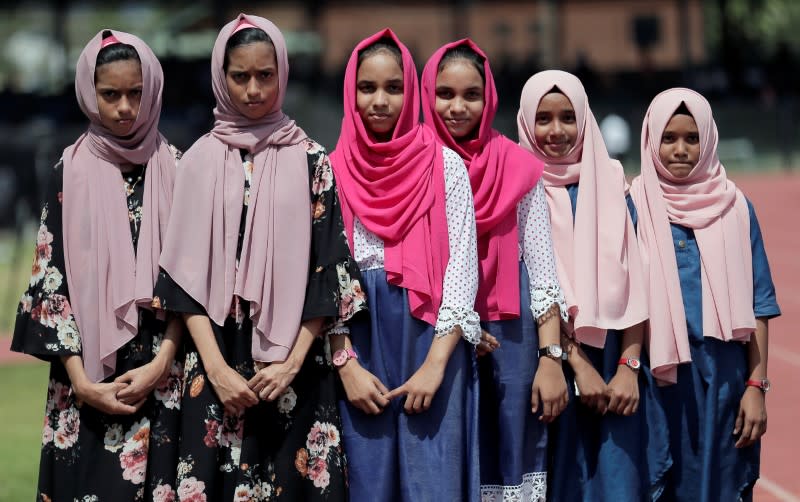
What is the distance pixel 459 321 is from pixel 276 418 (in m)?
0.67

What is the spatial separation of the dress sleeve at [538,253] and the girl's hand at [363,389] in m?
0.62

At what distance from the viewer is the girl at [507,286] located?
3801 mm

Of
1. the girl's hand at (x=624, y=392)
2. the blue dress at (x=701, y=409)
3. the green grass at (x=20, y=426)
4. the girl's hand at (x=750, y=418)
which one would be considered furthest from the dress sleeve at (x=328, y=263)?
the green grass at (x=20, y=426)

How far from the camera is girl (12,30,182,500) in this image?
3.60 meters

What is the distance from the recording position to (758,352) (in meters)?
4.09

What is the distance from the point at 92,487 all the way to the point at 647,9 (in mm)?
27258

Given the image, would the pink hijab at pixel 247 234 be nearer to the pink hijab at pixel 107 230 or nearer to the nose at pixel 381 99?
the pink hijab at pixel 107 230

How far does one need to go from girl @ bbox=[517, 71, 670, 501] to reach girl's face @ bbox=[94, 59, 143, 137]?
139 centimetres

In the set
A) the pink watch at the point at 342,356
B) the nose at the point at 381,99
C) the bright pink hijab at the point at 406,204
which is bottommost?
the pink watch at the point at 342,356

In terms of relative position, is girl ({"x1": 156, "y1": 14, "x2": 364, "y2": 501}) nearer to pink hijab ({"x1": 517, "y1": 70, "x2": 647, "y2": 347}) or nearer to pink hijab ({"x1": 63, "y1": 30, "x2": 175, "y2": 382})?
pink hijab ({"x1": 63, "y1": 30, "x2": 175, "y2": 382})

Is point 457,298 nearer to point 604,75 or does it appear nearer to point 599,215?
point 599,215

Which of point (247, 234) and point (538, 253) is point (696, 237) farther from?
point (247, 234)

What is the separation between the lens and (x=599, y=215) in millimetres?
3977

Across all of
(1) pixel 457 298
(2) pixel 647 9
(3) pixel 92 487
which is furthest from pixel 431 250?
(2) pixel 647 9
